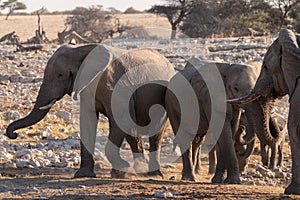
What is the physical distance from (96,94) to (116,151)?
0.61m

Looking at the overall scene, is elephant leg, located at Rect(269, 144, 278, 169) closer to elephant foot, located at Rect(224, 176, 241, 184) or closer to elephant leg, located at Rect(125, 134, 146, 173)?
elephant leg, located at Rect(125, 134, 146, 173)

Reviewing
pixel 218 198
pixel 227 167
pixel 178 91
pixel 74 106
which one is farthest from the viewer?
pixel 74 106

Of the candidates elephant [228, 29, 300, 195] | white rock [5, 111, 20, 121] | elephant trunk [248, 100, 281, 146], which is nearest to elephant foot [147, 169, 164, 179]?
elephant trunk [248, 100, 281, 146]

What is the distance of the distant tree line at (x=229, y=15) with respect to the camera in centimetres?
3594

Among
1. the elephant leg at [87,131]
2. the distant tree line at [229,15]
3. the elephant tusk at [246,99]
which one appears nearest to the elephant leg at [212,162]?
the elephant leg at [87,131]

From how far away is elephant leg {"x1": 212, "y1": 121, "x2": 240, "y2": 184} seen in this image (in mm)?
7926

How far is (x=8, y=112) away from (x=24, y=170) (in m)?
4.26

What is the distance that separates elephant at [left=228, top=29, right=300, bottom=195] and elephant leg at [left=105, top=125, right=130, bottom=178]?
1.82 m

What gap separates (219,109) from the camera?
8.02 meters

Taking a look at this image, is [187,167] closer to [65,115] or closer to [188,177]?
[188,177]

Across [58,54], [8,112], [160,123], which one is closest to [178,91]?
[160,123]

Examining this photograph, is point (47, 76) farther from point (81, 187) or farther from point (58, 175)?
point (81, 187)

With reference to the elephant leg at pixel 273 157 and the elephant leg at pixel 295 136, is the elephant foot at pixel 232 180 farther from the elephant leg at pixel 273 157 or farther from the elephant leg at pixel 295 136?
the elephant leg at pixel 273 157

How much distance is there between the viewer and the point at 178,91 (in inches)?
343
